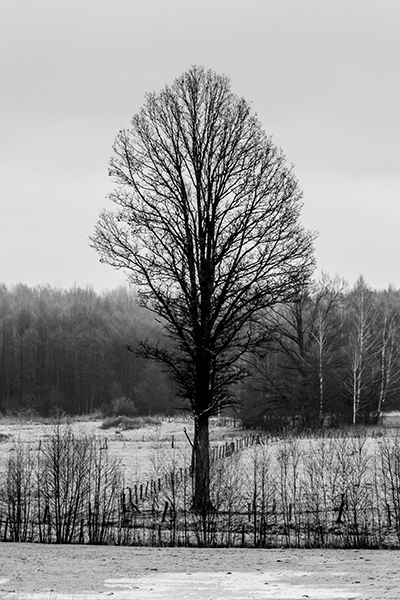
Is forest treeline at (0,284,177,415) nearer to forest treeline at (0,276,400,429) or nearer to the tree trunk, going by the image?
forest treeline at (0,276,400,429)

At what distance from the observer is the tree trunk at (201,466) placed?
24266 mm

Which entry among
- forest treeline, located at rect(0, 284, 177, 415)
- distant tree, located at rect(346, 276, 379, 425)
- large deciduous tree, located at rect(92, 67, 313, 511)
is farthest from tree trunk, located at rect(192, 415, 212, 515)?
forest treeline, located at rect(0, 284, 177, 415)

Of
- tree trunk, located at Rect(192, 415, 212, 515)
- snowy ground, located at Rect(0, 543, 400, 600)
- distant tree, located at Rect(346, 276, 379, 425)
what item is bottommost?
snowy ground, located at Rect(0, 543, 400, 600)

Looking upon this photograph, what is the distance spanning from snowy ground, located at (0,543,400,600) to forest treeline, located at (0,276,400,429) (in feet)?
37.6

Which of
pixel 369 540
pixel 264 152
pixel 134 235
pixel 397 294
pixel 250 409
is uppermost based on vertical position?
pixel 397 294

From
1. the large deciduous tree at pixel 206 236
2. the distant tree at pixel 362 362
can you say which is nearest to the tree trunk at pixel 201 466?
the large deciduous tree at pixel 206 236

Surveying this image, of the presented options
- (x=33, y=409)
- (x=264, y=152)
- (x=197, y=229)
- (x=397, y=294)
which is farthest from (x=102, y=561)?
(x=397, y=294)

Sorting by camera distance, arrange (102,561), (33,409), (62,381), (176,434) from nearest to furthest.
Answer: (102,561), (176,434), (33,409), (62,381)

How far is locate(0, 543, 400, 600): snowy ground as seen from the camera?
1492cm

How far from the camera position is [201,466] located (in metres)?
24.4

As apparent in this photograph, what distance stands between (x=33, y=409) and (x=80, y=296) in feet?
153

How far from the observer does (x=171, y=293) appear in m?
25.4

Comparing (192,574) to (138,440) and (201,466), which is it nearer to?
(201,466)

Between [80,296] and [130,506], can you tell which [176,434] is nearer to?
[130,506]
